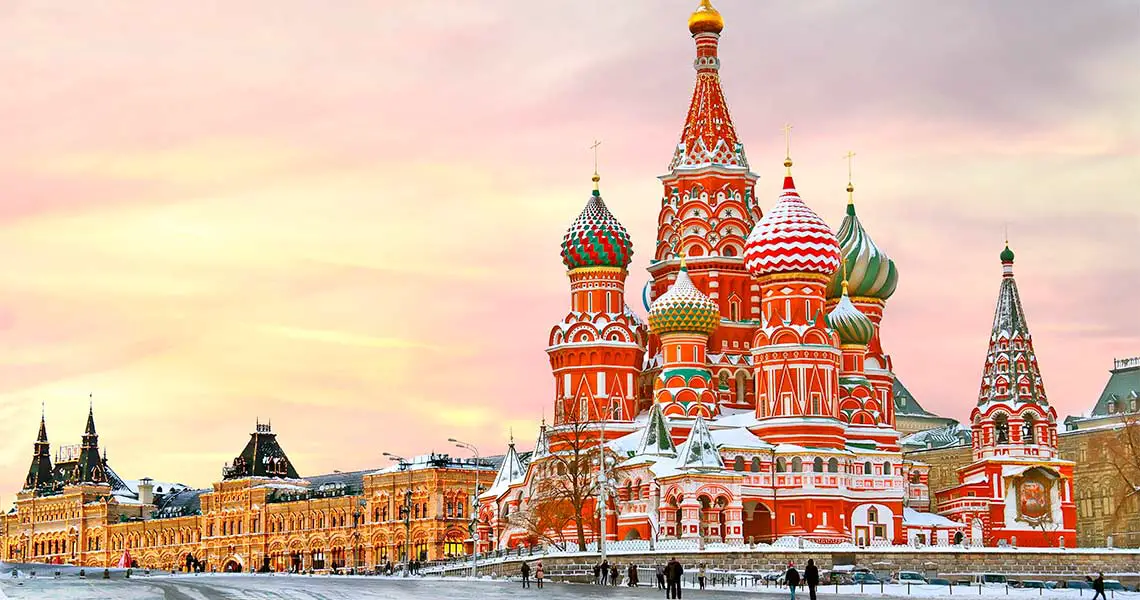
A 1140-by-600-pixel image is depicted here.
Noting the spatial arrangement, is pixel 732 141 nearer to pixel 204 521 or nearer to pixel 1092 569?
pixel 1092 569

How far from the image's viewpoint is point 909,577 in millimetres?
61375

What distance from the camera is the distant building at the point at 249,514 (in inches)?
4764

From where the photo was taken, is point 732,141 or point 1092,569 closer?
point 1092,569

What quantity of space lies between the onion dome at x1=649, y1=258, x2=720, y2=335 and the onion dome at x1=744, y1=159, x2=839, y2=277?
2.82 metres

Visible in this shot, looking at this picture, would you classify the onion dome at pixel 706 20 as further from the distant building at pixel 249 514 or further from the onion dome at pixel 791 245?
the distant building at pixel 249 514

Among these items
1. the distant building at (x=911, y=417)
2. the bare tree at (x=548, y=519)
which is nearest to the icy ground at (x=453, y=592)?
the bare tree at (x=548, y=519)

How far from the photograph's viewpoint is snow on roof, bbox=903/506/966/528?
274 ft

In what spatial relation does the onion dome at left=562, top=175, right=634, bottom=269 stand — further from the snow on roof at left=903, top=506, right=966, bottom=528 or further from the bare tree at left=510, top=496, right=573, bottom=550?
the snow on roof at left=903, top=506, right=966, bottom=528

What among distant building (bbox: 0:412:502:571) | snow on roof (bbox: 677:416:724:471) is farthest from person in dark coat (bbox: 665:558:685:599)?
distant building (bbox: 0:412:502:571)

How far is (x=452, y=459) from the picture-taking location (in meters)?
124

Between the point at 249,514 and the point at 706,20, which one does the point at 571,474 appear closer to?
the point at 706,20

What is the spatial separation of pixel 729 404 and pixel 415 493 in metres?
40.4

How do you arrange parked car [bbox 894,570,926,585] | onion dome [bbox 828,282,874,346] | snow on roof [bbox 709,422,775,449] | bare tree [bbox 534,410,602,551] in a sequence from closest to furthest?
parked car [bbox 894,570,926,585], bare tree [bbox 534,410,602,551], snow on roof [bbox 709,422,775,449], onion dome [bbox 828,282,874,346]

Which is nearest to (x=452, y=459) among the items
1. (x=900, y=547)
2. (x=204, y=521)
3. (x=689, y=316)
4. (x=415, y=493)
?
(x=415, y=493)
